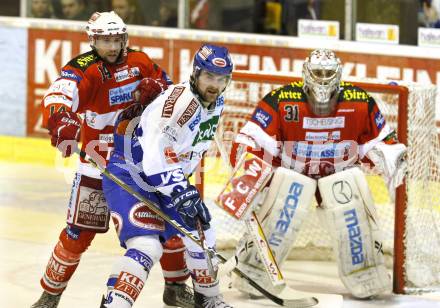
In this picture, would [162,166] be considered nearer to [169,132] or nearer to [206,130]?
[169,132]

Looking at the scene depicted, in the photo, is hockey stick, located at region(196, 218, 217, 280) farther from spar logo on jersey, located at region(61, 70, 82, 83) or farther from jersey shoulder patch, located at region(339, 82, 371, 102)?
jersey shoulder patch, located at region(339, 82, 371, 102)

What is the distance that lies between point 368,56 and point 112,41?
11.1ft

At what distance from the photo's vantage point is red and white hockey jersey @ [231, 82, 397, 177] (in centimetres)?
595

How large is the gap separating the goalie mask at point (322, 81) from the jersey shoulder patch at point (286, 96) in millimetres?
44

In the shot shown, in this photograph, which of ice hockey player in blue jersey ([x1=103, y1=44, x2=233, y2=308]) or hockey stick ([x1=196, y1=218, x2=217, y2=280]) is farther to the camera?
hockey stick ([x1=196, y1=218, x2=217, y2=280])

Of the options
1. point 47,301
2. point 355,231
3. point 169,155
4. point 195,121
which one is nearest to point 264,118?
point 355,231

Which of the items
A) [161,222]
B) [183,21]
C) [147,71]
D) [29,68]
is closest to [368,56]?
[183,21]

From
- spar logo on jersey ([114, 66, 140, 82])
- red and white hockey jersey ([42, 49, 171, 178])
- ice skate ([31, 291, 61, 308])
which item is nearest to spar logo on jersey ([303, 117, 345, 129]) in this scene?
red and white hockey jersey ([42, 49, 171, 178])

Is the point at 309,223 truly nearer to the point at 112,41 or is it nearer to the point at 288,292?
the point at 288,292

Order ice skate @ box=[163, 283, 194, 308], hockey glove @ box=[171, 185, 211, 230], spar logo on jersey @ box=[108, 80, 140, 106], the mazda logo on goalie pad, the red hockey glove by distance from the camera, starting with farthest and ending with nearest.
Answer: the mazda logo on goalie pad, ice skate @ box=[163, 283, 194, 308], spar logo on jersey @ box=[108, 80, 140, 106], the red hockey glove, hockey glove @ box=[171, 185, 211, 230]

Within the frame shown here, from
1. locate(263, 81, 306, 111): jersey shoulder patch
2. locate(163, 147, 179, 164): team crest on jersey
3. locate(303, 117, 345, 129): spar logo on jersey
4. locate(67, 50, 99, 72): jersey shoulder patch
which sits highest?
locate(67, 50, 99, 72): jersey shoulder patch

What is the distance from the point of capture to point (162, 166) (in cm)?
489

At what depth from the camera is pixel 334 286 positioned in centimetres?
633

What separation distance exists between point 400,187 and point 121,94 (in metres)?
1.43
